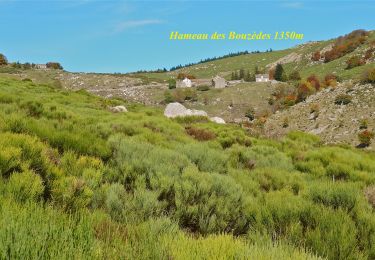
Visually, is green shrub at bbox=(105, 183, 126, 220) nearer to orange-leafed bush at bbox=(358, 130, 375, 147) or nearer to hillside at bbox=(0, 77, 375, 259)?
hillside at bbox=(0, 77, 375, 259)

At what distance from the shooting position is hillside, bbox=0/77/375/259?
2.66m

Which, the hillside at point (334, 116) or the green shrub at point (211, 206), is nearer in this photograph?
the green shrub at point (211, 206)

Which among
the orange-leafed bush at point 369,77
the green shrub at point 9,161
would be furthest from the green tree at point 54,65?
the green shrub at point 9,161

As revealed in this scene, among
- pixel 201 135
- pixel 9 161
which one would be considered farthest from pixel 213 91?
pixel 9 161

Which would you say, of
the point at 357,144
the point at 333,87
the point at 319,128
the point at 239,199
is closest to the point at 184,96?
the point at 333,87

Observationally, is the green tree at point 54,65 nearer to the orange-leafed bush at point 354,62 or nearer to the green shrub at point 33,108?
the orange-leafed bush at point 354,62

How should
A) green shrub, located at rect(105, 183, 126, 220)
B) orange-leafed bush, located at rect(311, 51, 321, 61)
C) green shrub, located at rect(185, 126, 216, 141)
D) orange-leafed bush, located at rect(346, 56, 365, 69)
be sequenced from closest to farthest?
green shrub, located at rect(105, 183, 126, 220), green shrub, located at rect(185, 126, 216, 141), orange-leafed bush, located at rect(346, 56, 365, 69), orange-leafed bush, located at rect(311, 51, 321, 61)

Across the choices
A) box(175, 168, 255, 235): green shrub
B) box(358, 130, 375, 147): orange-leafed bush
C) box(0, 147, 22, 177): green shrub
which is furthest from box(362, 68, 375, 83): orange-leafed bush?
box(0, 147, 22, 177): green shrub

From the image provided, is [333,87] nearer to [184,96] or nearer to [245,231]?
[245,231]

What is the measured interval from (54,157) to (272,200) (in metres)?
3.85

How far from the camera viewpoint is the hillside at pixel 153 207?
8.73 ft

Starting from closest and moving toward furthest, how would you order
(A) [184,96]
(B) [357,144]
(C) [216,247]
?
(C) [216,247], (B) [357,144], (A) [184,96]

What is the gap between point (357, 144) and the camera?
29.8 metres

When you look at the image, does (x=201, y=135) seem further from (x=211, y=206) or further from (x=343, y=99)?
(x=343, y=99)
